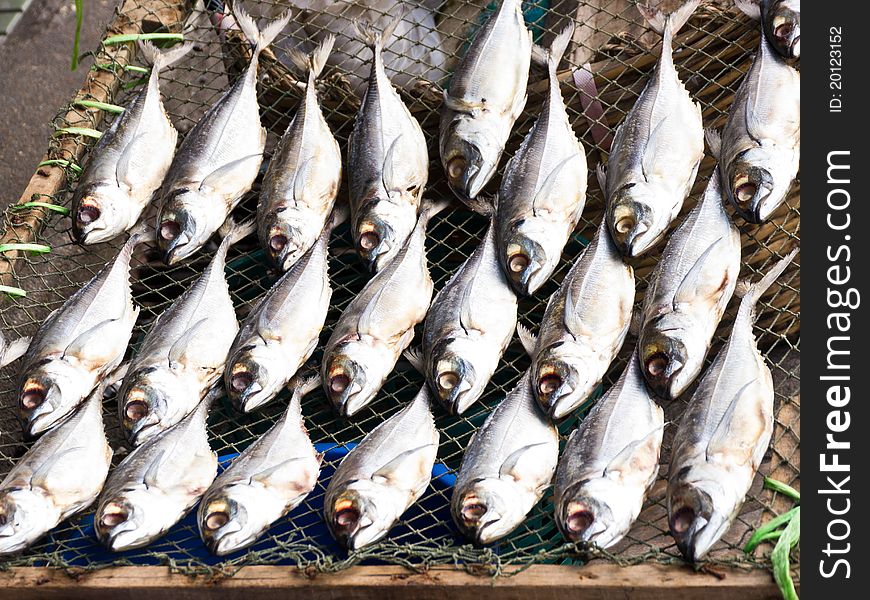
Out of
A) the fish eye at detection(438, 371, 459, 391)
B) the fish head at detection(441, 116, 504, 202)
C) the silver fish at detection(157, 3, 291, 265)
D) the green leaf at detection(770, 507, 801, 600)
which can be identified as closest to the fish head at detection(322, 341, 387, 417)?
the fish eye at detection(438, 371, 459, 391)

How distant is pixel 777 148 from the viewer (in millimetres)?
Result: 2982

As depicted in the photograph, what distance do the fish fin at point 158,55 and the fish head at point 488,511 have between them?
2.33m

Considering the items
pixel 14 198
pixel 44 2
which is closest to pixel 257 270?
pixel 14 198

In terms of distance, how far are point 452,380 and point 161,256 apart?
1.25 metres

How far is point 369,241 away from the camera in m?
3.20

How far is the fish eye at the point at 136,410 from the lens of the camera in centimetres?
296

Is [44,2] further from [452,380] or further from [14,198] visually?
[452,380]

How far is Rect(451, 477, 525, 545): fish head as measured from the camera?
A: 100 inches

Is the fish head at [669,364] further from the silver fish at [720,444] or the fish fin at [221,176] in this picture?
the fish fin at [221,176]

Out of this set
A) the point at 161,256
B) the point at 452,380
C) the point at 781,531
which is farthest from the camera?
the point at 161,256

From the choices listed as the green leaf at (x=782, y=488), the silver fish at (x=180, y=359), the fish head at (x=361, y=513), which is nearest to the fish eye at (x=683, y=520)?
the green leaf at (x=782, y=488)
